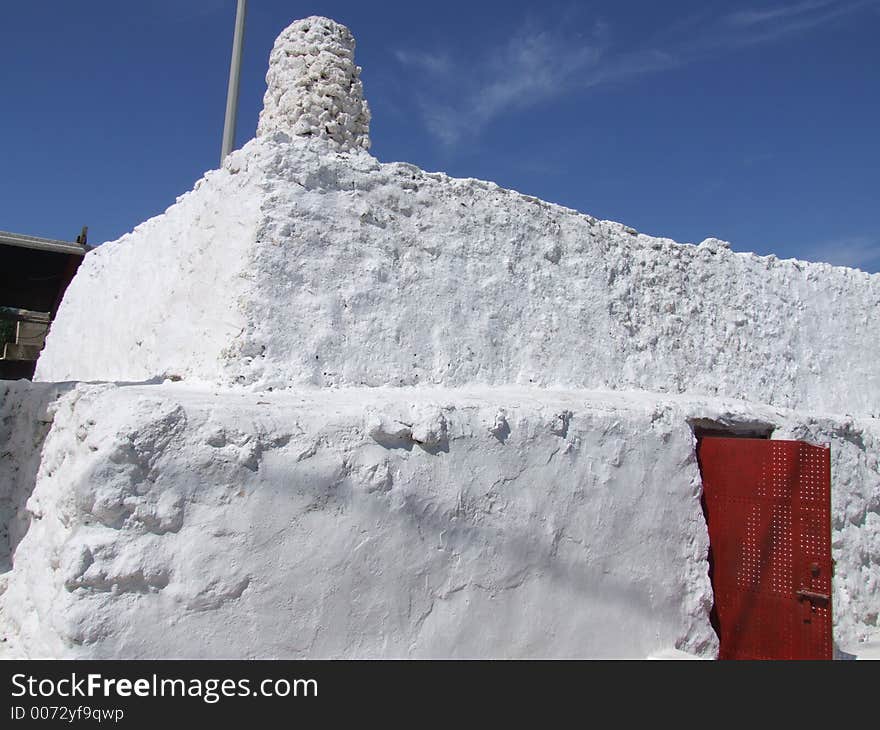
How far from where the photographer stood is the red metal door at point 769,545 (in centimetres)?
488

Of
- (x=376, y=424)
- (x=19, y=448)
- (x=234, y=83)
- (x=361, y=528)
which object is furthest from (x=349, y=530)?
(x=234, y=83)

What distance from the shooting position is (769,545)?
5098mm

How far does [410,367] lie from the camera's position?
491cm

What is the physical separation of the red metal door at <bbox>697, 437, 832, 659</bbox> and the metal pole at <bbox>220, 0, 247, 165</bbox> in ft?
19.1

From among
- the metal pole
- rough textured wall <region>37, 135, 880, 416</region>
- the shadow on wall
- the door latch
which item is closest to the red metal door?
the door latch

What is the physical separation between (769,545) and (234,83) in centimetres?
717

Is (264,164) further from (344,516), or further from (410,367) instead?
(344,516)

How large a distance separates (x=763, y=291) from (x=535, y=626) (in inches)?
183

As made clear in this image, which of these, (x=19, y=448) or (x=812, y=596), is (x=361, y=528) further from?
(x=812, y=596)

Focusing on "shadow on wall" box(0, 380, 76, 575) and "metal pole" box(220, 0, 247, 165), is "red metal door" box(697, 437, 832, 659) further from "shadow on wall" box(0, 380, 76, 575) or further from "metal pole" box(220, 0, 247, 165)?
"metal pole" box(220, 0, 247, 165)

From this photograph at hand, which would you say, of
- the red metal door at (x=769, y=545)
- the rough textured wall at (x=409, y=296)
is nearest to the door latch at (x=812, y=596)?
the red metal door at (x=769, y=545)

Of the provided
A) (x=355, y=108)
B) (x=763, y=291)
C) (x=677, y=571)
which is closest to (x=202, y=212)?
(x=355, y=108)

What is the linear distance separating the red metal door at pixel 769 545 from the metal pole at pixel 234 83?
5836 mm

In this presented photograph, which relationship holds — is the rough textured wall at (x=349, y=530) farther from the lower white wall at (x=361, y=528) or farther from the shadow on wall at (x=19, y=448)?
the shadow on wall at (x=19, y=448)
